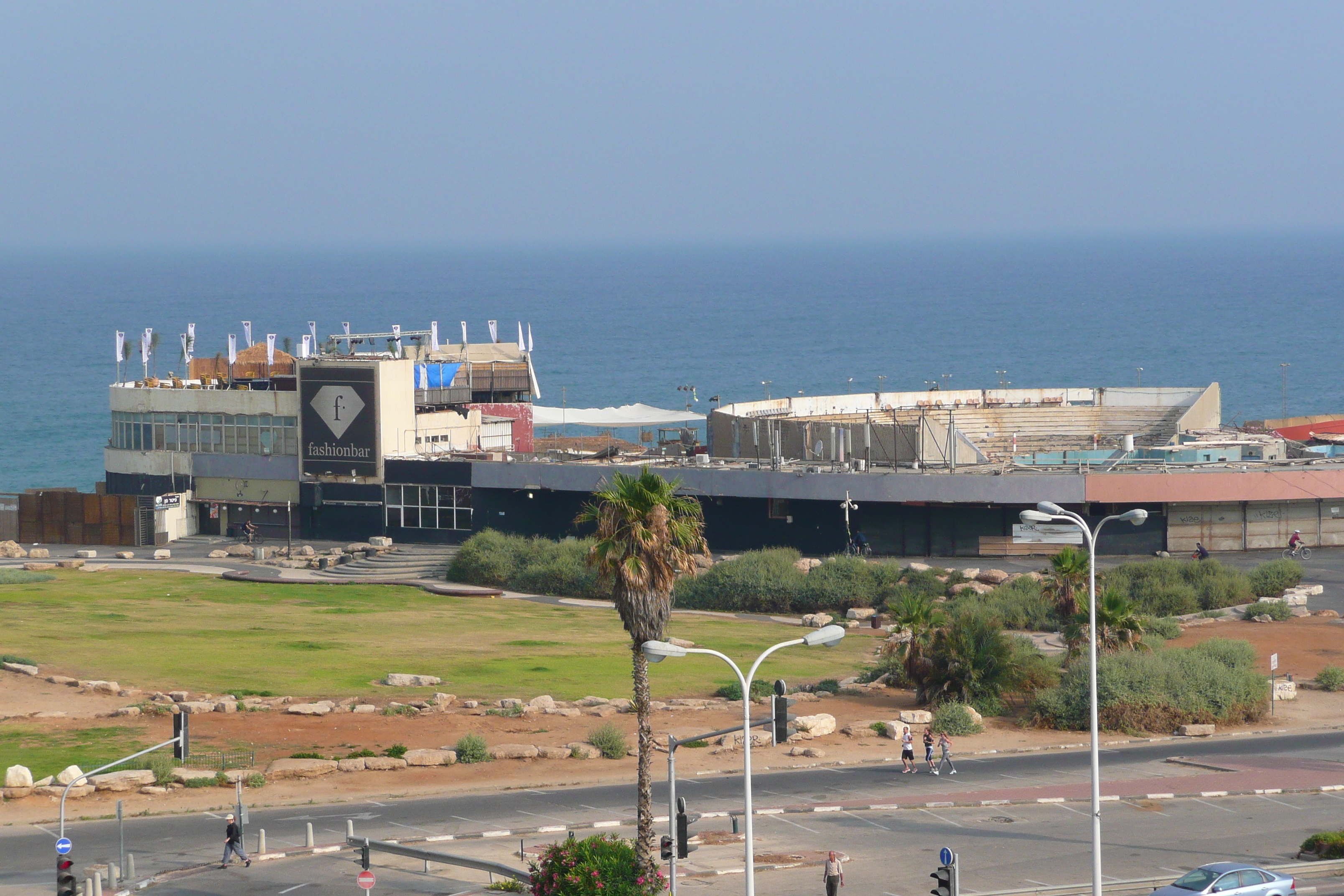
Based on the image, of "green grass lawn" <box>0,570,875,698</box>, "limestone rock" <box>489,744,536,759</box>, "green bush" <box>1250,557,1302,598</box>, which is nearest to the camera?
"limestone rock" <box>489,744,536,759</box>

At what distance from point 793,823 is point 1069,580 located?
20803 millimetres

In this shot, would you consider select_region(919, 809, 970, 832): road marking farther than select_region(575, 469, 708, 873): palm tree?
Yes

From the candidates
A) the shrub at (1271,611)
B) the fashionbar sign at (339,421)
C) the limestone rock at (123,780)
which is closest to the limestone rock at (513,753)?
the limestone rock at (123,780)

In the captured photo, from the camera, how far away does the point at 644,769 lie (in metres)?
34.4

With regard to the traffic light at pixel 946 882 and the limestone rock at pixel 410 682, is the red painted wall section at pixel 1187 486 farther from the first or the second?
the traffic light at pixel 946 882

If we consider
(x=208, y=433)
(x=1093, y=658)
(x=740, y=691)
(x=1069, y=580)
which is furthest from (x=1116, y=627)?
(x=208, y=433)

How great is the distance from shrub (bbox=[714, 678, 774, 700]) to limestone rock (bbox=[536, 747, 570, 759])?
8.57 m

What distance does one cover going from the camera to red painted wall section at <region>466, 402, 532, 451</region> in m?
98.7

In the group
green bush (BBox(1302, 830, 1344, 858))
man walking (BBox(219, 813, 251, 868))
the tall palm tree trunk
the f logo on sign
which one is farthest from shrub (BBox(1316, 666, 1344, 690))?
the f logo on sign

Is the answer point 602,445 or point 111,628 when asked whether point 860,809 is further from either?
point 602,445

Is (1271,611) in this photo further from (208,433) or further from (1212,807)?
(208,433)

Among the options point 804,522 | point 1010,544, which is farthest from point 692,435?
point 1010,544

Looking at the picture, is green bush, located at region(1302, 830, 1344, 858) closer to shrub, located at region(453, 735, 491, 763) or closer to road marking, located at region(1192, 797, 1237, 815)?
road marking, located at region(1192, 797, 1237, 815)

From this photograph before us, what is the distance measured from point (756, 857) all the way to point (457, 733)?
15.4 metres
